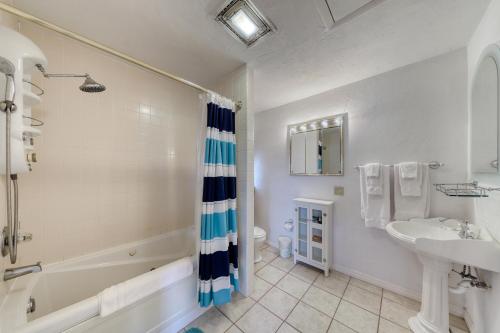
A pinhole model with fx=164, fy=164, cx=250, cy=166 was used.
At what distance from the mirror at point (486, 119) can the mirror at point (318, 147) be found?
0.98 m

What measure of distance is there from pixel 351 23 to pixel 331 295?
7.92 feet

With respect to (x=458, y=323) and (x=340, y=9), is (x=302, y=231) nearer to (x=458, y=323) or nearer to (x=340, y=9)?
(x=458, y=323)

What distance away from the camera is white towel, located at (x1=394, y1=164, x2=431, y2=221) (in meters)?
1.53

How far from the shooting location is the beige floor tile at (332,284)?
1.73 metres

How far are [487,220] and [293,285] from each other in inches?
64.4

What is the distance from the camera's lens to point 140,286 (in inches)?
41.6

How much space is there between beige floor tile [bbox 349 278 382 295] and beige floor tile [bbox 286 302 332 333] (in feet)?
2.17

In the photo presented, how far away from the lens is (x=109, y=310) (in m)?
0.92

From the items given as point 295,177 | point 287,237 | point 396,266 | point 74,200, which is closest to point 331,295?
point 396,266

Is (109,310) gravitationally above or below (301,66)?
below

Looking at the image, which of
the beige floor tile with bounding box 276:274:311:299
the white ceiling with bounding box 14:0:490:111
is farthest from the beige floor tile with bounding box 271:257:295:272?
the white ceiling with bounding box 14:0:490:111

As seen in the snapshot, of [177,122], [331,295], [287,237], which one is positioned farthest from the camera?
[287,237]

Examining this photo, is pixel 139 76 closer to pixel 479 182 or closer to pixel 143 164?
pixel 143 164

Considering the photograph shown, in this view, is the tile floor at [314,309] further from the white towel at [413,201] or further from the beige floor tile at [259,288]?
the white towel at [413,201]
